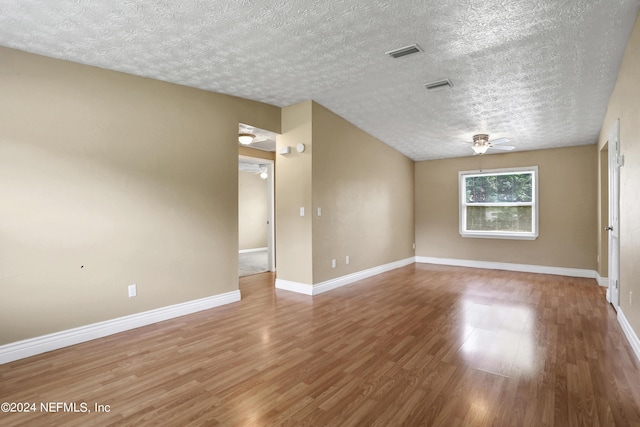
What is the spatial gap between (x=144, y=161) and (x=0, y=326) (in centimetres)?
184

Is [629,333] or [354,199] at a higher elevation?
[354,199]

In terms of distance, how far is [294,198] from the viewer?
16.0ft

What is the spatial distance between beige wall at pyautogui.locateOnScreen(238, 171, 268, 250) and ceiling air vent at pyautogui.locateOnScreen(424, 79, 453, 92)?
723cm

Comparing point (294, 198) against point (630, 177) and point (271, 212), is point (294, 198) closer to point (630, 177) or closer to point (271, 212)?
point (271, 212)

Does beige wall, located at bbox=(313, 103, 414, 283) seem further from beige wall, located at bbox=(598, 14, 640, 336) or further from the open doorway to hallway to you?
beige wall, located at bbox=(598, 14, 640, 336)

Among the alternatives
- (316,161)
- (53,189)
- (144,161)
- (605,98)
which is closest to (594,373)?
(605,98)

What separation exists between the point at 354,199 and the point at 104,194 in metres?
3.64

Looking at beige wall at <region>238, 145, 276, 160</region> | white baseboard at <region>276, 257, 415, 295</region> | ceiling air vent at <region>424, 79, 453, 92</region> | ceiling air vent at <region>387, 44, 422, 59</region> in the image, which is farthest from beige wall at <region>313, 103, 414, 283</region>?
beige wall at <region>238, 145, 276, 160</region>

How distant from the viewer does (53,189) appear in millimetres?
2875

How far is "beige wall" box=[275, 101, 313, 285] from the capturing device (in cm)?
471

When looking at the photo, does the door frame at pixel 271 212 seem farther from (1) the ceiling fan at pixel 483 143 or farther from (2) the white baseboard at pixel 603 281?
(2) the white baseboard at pixel 603 281

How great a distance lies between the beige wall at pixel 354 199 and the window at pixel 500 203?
1381 mm

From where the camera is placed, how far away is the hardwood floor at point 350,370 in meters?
1.91

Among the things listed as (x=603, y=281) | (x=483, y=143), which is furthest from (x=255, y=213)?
(x=603, y=281)
